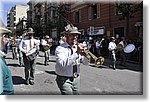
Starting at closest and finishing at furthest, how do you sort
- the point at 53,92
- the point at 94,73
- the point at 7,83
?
the point at 7,83, the point at 53,92, the point at 94,73

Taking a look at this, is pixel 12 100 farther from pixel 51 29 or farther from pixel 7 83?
pixel 51 29

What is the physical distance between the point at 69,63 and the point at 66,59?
0.10 ft

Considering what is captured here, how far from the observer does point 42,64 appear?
3.11 m

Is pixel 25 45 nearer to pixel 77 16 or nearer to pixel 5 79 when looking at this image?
pixel 77 16

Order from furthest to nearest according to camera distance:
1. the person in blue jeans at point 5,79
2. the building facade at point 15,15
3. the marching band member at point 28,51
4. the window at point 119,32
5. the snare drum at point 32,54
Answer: the window at point 119,32 < the snare drum at point 32,54 < the marching band member at point 28,51 < the building facade at point 15,15 < the person in blue jeans at point 5,79

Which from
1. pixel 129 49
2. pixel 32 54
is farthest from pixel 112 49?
pixel 32 54

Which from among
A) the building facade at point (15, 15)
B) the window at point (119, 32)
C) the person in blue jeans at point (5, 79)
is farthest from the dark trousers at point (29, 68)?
the window at point (119, 32)

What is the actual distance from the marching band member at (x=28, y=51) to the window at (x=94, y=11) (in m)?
0.48

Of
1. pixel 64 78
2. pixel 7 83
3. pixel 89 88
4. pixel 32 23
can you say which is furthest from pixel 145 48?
pixel 7 83

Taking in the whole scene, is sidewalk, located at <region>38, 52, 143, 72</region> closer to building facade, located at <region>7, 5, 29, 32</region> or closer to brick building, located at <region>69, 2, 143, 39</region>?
brick building, located at <region>69, 2, 143, 39</region>

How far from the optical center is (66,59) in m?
1.96

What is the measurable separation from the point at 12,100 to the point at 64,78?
1.23 feet

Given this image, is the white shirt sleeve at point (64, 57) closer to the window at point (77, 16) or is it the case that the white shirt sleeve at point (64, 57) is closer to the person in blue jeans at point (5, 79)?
the person in blue jeans at point (5, 79)

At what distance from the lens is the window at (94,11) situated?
245cm
